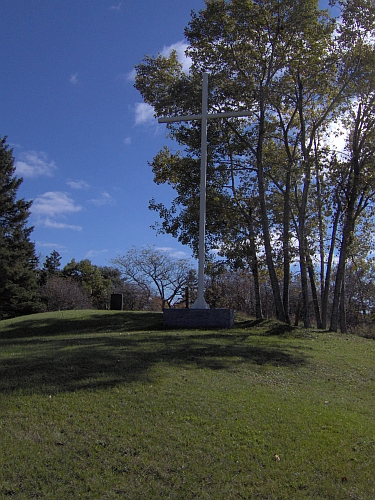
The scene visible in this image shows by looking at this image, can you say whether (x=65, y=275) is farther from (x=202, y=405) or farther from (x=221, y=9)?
(x=202, y=405)

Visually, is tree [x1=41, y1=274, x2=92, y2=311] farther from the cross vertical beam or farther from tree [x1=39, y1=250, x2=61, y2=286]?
the cross vertical beam

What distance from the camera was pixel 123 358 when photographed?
748 cm

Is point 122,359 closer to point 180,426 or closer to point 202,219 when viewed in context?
point 180,426

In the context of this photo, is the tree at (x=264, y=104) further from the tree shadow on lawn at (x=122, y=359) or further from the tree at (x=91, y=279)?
the tree at (x=91, y=279)

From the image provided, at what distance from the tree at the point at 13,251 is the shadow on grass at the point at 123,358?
30.2 meters

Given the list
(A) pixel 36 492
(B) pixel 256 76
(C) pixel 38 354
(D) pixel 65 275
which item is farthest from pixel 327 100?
(D) pixel 65 275

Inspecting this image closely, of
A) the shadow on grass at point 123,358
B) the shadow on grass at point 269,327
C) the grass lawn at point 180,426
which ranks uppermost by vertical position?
the shadow on grass at point 269,327

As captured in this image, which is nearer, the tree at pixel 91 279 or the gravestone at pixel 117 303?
the gravestone at pixel 117 303

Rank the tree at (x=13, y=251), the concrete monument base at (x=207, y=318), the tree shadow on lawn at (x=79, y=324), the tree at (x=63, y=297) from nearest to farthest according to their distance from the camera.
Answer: the concrete monument base at (x=207, y=318)
the tree shadow on lawn at (x=79, y=324)
the tree at (x=13, y=251)
the tree at (x=63, y=297)

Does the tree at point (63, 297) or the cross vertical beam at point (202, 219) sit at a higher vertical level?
the cross vertical beam at point (202, 219)

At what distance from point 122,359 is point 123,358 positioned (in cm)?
8

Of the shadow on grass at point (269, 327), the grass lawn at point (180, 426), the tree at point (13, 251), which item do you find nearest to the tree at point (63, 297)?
the tree at point (13, 251)

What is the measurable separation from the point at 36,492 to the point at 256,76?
51.3ft

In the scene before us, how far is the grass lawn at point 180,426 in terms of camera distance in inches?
145
